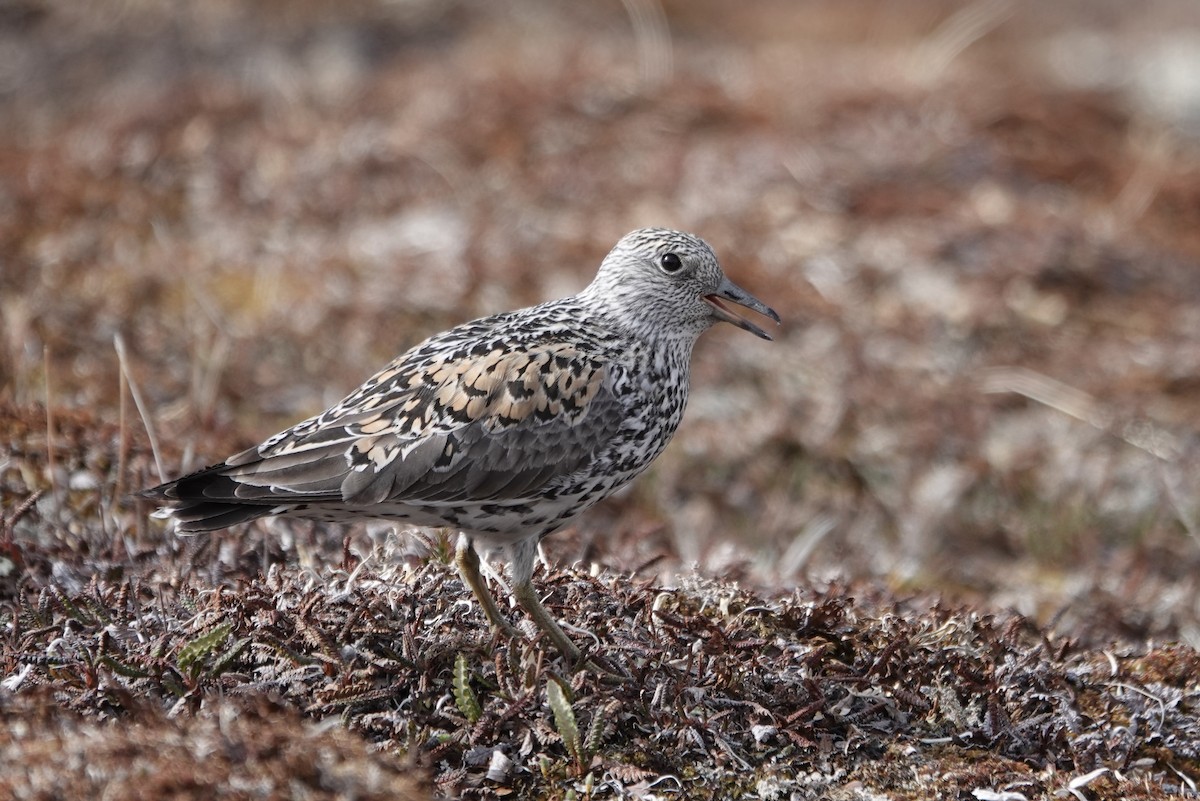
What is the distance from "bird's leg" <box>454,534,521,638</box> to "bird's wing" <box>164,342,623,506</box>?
0.27 metres

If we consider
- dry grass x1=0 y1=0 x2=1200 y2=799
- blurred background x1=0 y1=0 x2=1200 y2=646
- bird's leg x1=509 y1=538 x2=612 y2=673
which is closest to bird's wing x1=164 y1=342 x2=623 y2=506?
bird's leg x1=509 y1=538 x2=612 y2=673

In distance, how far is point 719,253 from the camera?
32.8ft

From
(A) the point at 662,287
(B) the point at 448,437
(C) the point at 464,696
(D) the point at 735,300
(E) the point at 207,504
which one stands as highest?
(A) the point at 662,287

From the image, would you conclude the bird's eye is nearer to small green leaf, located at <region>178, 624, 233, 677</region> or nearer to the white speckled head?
the white speckled head

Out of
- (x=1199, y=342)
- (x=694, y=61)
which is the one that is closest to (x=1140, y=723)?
(x=1199, y=342)

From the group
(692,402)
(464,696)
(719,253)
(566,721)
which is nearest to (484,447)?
(464,696)

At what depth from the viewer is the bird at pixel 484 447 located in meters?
4.31

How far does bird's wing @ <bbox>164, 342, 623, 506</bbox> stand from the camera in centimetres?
432

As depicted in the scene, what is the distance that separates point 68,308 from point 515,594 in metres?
5.47

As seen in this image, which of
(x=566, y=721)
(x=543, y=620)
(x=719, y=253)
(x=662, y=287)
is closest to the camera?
(x=566, y=721)

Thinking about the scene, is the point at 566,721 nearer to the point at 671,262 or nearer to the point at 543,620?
the point at 543,620

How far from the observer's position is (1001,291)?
977cm

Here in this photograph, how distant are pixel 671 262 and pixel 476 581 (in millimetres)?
1465

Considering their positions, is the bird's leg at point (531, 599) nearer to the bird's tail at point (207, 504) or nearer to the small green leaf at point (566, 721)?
the small green leaf at point (566, 721)
